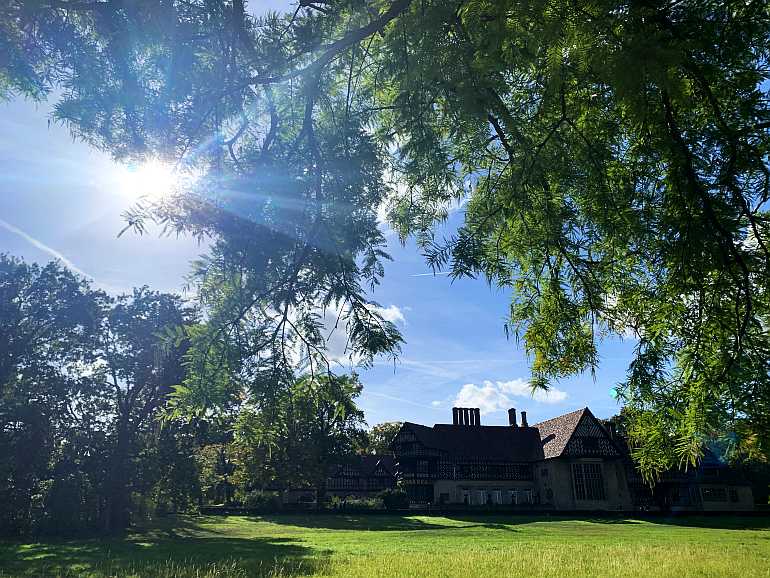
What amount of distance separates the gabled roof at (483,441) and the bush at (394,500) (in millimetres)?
7659

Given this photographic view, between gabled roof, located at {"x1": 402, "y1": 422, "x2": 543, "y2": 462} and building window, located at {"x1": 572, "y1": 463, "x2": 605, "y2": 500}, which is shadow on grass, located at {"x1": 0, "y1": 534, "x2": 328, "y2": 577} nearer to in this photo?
gabled roof, located at {"x1": 402, "y1": 422, "x2": 543, "y2": 462}

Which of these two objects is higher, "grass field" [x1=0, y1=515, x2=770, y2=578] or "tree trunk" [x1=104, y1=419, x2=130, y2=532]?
"tree trunk" [x1=104, y1=419, x2=130, y2=532]

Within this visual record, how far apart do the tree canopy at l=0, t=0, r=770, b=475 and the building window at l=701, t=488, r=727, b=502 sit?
56.8 m

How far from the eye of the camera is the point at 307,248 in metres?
4.23

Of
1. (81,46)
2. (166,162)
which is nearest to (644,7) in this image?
(166,162)

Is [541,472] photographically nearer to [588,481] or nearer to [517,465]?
[517,465]

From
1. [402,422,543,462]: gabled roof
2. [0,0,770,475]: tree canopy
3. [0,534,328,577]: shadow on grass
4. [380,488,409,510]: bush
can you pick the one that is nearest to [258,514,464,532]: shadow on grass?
[380,488,409,510]: bush

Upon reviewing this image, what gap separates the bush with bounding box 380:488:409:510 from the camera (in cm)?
4466

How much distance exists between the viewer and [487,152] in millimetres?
4605

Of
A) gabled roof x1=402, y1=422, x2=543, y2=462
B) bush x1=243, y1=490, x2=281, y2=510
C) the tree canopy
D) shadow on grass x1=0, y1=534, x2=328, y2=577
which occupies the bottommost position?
shadow on grass x1=0, y1=534, x2=328, y2=577

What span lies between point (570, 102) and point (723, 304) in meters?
1.80

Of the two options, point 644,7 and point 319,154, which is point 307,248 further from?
point 644,7

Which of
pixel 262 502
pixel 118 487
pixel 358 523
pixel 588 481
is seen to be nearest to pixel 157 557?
pixel 118 487

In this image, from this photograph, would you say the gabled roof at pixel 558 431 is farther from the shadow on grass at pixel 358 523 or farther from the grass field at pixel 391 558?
the grass field at pixel 391 558
